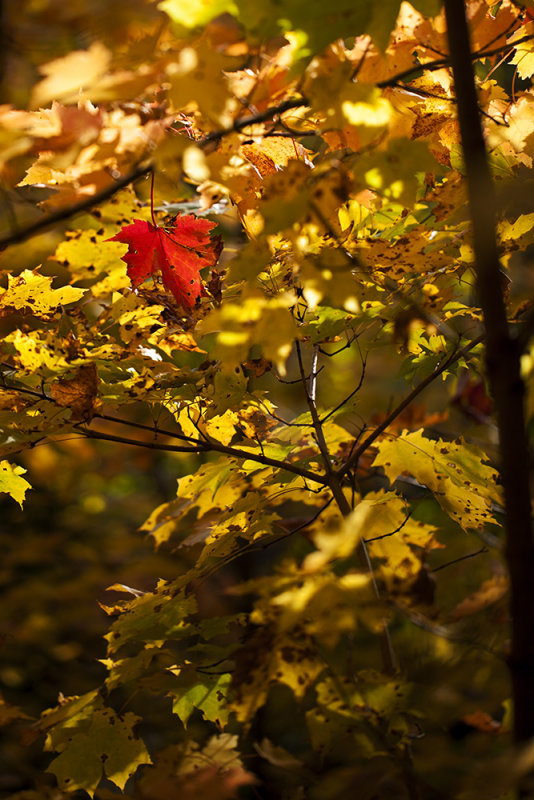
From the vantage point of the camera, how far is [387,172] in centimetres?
71

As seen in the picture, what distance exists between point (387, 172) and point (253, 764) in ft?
6.50

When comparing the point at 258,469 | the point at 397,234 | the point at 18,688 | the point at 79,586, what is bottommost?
the point at 18,688

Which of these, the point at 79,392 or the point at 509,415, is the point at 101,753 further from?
the point at 509,415

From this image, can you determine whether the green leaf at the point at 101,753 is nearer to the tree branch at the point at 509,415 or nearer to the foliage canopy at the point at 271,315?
the foliage canopy at the point at 271,315

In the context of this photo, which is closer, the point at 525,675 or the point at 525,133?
the point at 525,675

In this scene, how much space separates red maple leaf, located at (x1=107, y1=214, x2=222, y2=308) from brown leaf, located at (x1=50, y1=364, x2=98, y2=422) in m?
0.25

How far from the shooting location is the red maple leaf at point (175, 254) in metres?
1.18

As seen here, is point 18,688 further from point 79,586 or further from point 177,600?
point 177,600

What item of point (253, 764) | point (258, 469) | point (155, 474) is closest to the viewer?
point (258, 469)

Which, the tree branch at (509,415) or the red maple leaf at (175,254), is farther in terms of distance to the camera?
the red maple leaf at (175,254)

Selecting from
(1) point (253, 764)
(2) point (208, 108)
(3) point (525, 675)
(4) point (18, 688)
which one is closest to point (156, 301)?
(2) point (208, 108)

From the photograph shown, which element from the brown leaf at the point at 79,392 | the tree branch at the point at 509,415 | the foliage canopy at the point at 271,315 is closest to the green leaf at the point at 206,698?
the foliage canopy at the point at 271,315

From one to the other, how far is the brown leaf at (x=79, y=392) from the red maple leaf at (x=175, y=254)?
0.83ft

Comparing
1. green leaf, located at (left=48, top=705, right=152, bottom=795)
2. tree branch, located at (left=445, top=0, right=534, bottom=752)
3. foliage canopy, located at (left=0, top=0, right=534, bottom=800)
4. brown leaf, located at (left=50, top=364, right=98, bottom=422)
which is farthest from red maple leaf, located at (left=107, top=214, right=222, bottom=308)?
green leaf, located at (left=48, top=705, right=152, bottom=795)
